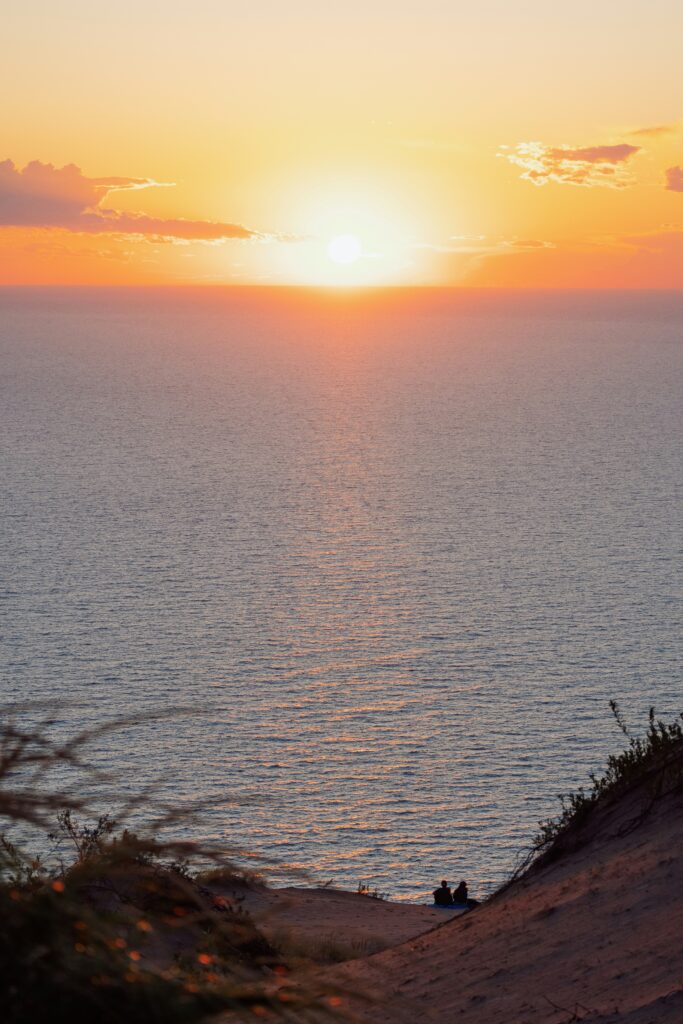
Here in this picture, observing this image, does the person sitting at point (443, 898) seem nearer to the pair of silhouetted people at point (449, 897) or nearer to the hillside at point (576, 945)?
the pair of silhouetted people at point (449, 897)

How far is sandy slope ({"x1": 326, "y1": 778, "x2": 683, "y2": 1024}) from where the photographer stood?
1259 centimetres

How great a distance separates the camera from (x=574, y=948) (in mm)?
14273

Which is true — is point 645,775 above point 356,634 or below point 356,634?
above

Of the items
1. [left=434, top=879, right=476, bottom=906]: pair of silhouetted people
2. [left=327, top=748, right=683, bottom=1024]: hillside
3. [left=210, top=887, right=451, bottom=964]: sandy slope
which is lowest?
[left=434, top=879, right=476, bottom=906]: pair of silhouetted people

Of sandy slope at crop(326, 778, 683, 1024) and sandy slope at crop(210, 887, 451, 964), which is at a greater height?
sandy slope at crop(326, 778, 683, 1024)

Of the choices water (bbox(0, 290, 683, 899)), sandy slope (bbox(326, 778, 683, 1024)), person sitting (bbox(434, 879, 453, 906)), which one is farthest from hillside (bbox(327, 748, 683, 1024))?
water (bbox(0, 290, 683, 899))

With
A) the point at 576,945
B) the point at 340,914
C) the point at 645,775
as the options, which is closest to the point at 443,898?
the point at 340,914

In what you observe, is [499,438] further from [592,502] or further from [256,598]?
[256,598]

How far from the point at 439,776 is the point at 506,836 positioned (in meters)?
7.71

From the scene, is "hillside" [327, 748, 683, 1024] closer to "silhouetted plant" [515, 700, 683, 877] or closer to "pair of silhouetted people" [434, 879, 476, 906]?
"silhouetted plant" [515, 700, 683, 877]

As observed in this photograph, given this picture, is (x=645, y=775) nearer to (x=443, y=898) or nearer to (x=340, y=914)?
(x=340, y=914)

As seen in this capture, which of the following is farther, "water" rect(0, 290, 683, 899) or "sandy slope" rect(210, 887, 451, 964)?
"water" rect(0, 290, 683, 899)

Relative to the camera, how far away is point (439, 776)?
68312mm

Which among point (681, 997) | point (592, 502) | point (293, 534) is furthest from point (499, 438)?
point (681, 997)
